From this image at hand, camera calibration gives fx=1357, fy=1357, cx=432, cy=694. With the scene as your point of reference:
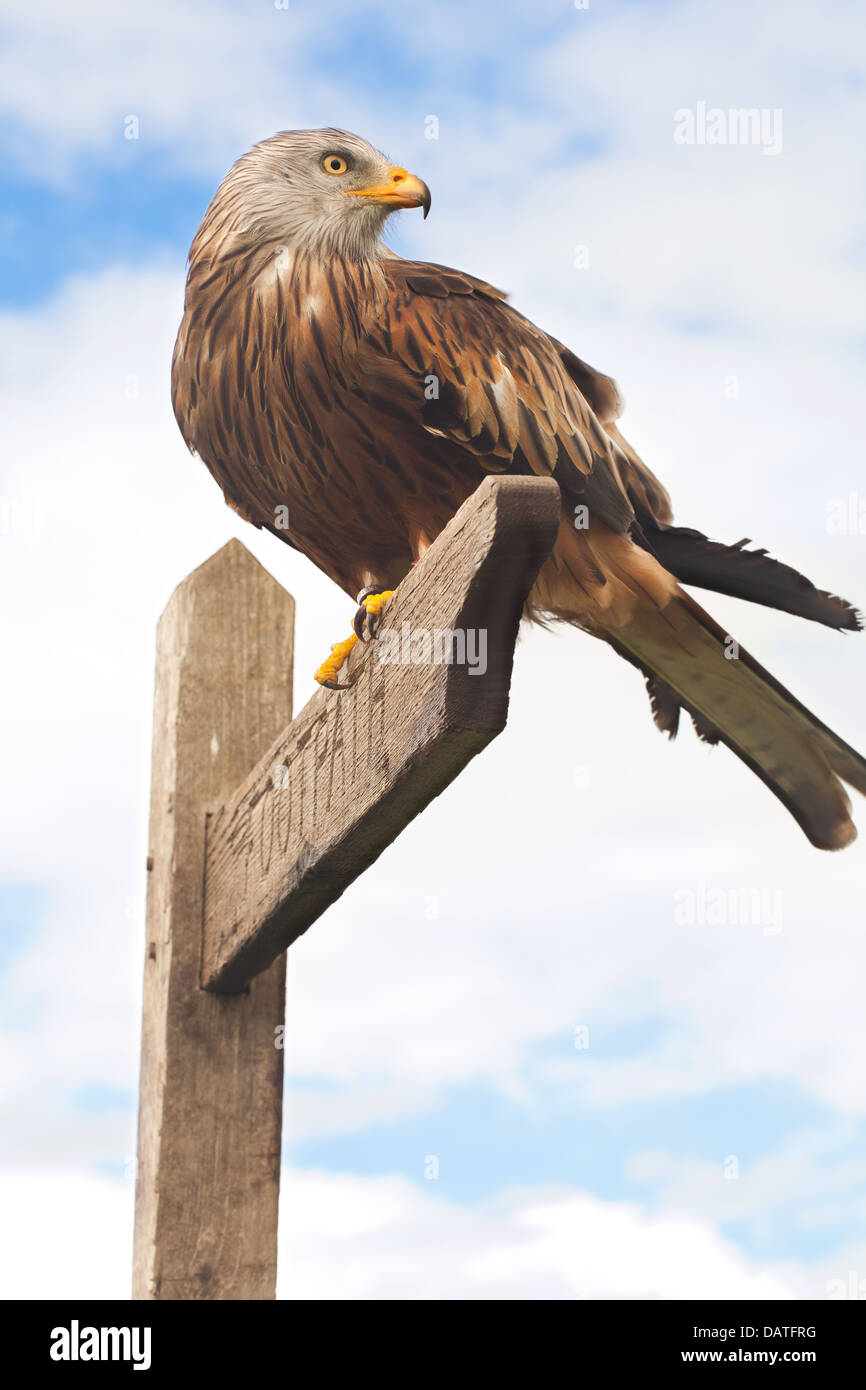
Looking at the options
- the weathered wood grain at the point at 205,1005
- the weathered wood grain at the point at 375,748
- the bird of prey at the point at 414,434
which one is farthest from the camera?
the weathered wood grain at the point at 205,1005

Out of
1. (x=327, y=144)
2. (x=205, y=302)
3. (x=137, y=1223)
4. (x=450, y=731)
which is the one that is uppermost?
(x=327, y=144)

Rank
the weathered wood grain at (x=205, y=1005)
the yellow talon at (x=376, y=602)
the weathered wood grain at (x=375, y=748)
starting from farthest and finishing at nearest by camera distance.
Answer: the weathered wood grain at (x=205, y=1005), the yellow talon at (x=376, y=602), the weathered wood grain at (x=375, y=748)

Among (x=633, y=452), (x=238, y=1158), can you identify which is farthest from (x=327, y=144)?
(x=238, y=1158)

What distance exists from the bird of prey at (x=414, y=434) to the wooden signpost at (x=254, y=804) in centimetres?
20

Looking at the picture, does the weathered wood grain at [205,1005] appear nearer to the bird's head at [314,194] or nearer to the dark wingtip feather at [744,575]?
the bird's head at [314,194]

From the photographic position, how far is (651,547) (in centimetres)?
237

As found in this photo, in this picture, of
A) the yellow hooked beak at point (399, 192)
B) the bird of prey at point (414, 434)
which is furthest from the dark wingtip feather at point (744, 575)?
the yellow hooked beak at point (399, 192)

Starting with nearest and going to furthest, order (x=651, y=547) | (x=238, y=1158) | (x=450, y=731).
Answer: (x=450, y=731)
(x=238, y=1158)
(x=651, y=547)

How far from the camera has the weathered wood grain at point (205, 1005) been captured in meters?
2.17

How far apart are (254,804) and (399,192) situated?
3.42 feet

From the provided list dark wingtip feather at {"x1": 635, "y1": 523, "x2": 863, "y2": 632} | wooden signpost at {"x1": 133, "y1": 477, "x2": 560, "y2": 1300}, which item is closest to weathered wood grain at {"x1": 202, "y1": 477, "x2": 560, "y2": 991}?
wooden signpost at {"x1": 133, "y1": 477, "x2": 560, "y2": 1300}

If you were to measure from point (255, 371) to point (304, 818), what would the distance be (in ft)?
2.21
